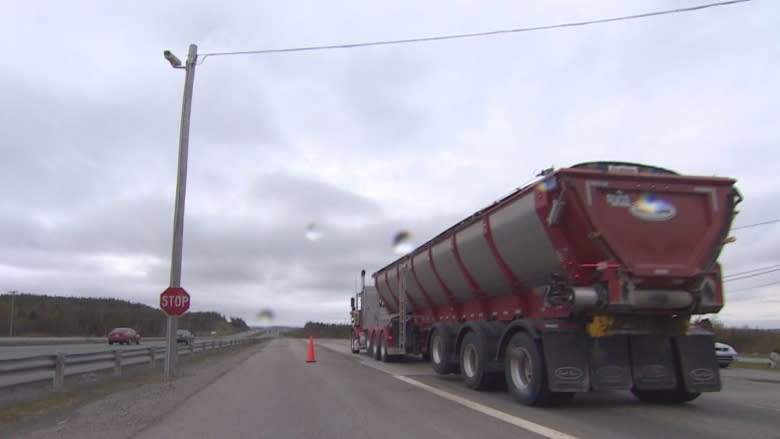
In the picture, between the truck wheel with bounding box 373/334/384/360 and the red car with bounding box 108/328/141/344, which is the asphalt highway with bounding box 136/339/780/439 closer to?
the truck wheel with bounding box 373/334/384/360

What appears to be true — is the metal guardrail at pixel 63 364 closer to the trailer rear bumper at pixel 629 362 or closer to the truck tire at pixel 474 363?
the truck tire at pixel 474 363

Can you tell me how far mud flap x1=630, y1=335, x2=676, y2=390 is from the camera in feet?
31.1

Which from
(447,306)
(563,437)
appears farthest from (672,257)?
(447,306)

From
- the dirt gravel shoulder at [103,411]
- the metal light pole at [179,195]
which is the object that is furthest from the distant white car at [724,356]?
the metal light pole at [179,195]

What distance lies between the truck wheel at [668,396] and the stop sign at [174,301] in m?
11.5

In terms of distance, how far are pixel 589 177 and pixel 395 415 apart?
4.72m

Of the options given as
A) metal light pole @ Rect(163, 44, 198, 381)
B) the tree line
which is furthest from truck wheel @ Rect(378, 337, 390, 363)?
the tree line

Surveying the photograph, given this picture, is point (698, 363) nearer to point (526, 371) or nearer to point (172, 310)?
point (526, 371)

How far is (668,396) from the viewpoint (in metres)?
10.2

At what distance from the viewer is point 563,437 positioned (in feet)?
23.0

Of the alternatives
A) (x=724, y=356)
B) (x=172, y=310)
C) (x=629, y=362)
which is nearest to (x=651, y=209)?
(x=629, y=362)

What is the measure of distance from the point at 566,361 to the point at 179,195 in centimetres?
1227

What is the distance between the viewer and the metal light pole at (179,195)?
52.7 feet

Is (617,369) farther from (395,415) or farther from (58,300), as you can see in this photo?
(58,300)
